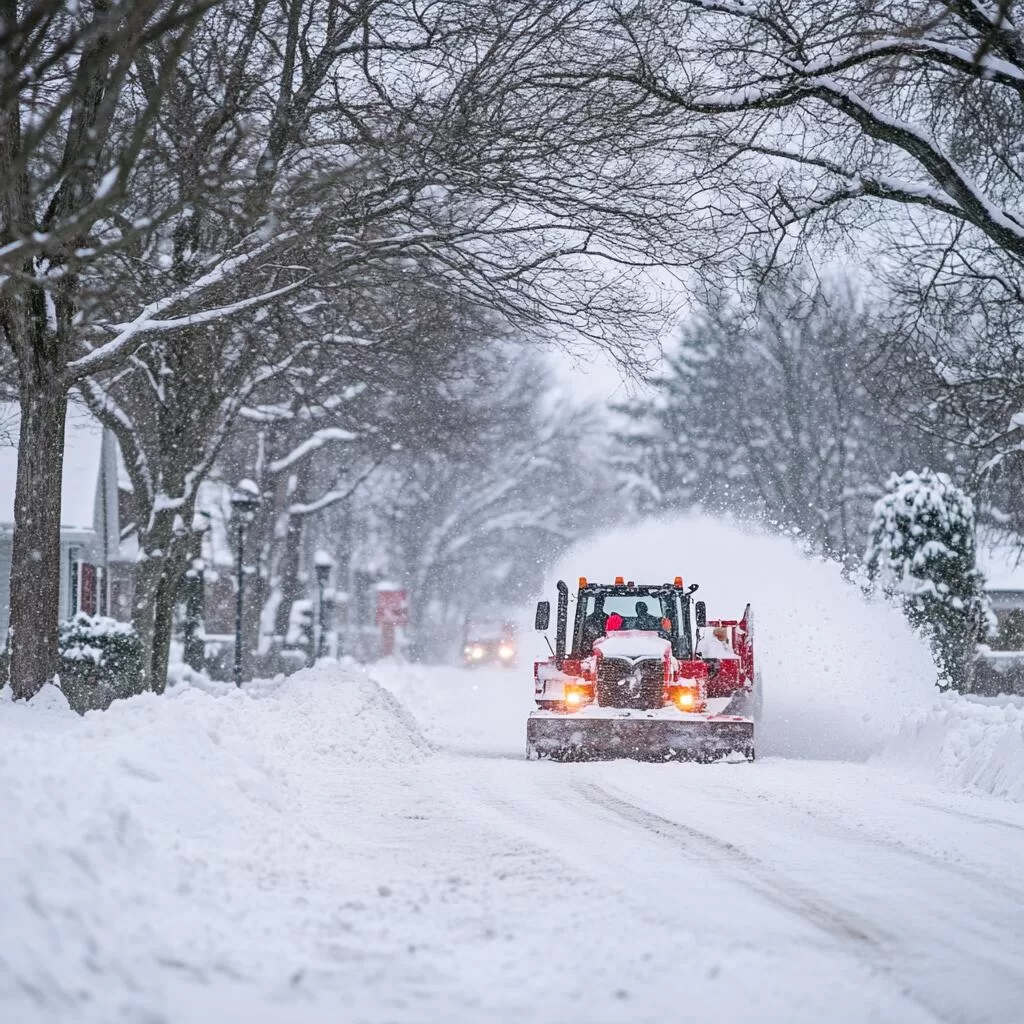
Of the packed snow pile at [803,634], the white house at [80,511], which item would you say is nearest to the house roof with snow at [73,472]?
the white house at [80,511]

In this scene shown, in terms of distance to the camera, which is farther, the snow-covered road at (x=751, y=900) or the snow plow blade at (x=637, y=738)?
the snow plow blade at (x=637, y=738)

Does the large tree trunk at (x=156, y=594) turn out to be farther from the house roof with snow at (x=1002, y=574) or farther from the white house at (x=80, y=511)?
the house roof with snow at (x=1002, y=574)

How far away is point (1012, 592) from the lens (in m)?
51.0

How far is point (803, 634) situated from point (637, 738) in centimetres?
959

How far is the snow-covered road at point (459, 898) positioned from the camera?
5.43m

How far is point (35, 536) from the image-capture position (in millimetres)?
16000

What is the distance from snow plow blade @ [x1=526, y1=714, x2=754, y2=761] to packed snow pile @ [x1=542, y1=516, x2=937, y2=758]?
3300 mm

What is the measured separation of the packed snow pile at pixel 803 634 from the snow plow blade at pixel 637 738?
330 centimetres

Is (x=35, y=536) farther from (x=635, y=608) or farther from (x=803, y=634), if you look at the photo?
(x=803, y=634)

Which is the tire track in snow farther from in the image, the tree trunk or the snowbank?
the tree trunk

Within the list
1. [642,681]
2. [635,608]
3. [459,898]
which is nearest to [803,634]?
[635,608]

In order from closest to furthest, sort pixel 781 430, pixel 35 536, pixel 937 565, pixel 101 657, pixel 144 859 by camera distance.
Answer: pixel 144 859
pixel 35 536
pixel 101 657
pixel 937 565
pixel 781 430

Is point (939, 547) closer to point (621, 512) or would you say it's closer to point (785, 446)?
point (785, 446)

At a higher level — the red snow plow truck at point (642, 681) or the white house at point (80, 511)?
the white house at point (80, 511)
